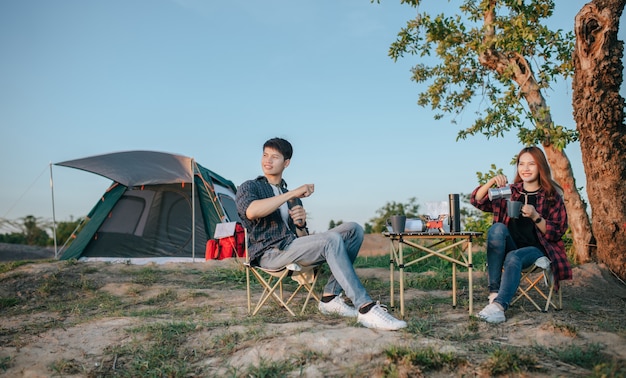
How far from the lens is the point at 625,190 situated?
4816 mm

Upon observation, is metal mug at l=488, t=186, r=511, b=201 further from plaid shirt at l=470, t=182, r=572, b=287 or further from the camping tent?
the camping tent

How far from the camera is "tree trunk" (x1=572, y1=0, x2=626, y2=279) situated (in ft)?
15.4

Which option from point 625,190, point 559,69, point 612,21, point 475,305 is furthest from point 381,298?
point 559,69

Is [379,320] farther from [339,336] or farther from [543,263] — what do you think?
[543,263]

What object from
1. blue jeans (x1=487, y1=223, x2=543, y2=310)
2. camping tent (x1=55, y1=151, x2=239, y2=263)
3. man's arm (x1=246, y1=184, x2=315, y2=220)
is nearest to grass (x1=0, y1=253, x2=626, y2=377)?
blue jeans (x1=487, y1=223, x2=543, y2=310)

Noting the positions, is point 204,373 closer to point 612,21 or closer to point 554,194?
→ point 554,194

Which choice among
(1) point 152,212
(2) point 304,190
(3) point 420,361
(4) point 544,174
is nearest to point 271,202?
(2) point 304,190

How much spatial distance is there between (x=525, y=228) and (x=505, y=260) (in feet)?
1.13

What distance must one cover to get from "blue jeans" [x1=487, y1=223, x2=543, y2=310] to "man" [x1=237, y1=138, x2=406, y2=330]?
2.68ft

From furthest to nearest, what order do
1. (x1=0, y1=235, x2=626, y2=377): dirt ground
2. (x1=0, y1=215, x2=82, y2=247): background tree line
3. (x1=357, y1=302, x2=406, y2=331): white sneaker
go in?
(x1=0, y1=215, x2=82, y2=247): background tree line → (x1=357, y1=302, x2=406, y2=331): white sneaker → (x1=0, y1=235, x2=626, y2=377): dirt ground

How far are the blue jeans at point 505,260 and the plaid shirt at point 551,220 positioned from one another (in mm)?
123

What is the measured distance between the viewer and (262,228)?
338 cm

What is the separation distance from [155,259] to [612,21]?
645cm

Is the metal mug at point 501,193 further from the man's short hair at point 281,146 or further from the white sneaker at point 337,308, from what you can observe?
the man's short hair at point 281,146
